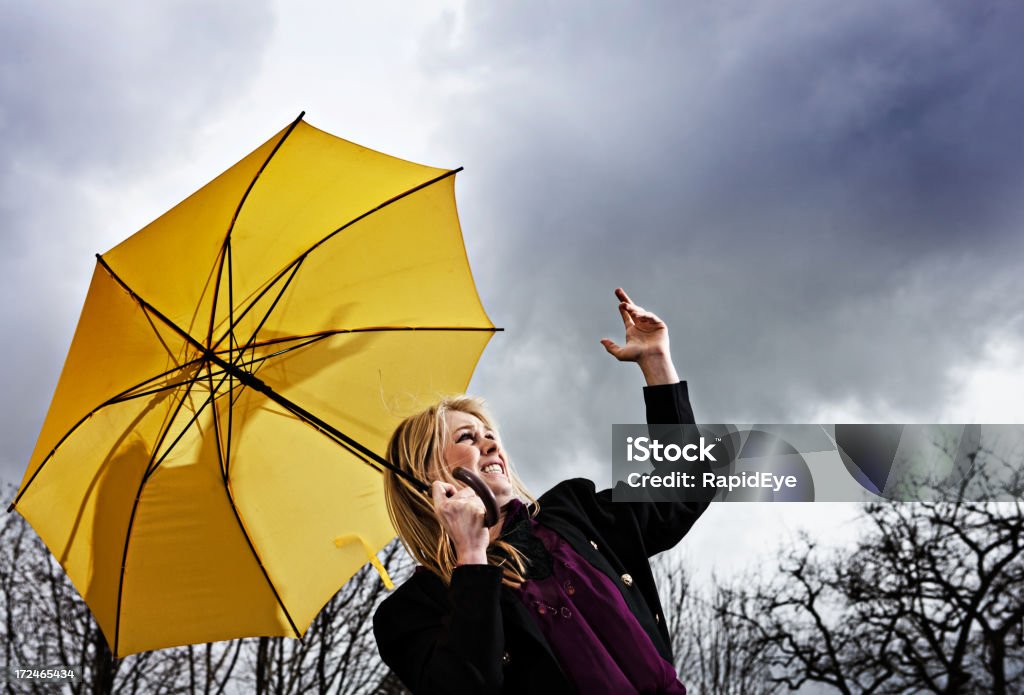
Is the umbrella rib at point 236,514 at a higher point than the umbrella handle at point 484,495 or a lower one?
higher

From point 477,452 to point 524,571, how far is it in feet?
1.64

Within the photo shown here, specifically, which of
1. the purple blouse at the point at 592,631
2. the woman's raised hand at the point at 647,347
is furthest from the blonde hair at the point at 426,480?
the woman's raised hand at the point at 647,347

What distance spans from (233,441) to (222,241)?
0.84 m

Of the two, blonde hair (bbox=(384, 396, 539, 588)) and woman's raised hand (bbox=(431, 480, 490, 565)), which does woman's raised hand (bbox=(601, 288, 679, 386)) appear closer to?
blonde hair (bbox=(384, 396, 539, 588))

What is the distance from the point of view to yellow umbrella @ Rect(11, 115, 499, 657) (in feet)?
11.1

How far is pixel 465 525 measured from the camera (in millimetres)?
2344

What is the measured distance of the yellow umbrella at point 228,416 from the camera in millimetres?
3393

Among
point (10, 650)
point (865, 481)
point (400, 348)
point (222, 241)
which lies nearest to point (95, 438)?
point (222, 241)

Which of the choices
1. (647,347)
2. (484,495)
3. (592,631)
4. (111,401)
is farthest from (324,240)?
(592,631)

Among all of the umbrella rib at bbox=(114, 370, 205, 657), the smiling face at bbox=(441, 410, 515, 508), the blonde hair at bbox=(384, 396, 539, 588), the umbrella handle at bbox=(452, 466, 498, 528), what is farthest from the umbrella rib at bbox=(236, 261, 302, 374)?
the umbrella handle at bbox=(452, 466, 498, 528)

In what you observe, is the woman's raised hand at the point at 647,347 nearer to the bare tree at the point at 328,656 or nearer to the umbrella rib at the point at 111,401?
the umbrella rib at the point at 111,401

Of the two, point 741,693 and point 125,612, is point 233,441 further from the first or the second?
point 741,693

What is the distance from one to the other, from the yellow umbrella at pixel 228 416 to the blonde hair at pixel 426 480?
0.30 metres

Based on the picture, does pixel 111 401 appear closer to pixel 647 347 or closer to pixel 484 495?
pixel 484 495
